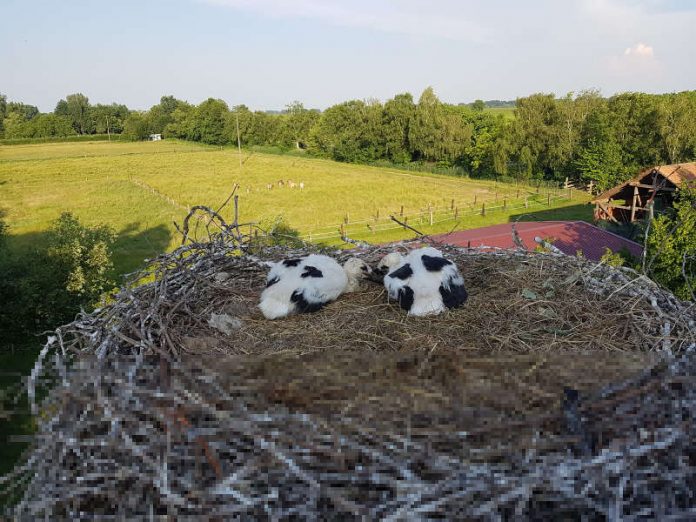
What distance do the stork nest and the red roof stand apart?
18.5 metres

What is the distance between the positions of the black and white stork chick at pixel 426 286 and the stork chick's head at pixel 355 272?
0.36 m

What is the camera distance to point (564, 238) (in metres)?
24.5

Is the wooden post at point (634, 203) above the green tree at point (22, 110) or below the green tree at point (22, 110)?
below

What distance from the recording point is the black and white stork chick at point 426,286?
3939mm

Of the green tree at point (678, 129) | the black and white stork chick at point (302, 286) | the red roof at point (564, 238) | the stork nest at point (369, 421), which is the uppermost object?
the green tree at point (678, 129)

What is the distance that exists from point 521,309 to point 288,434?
2.23 m

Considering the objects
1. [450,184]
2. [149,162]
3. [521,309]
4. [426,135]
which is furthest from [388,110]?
[521,309]

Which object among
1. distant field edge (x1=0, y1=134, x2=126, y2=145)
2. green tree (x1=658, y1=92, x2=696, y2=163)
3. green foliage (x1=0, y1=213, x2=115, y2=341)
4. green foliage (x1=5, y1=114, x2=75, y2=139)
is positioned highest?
green foliage (x1=5, y1=114, x2=75, y2=139)

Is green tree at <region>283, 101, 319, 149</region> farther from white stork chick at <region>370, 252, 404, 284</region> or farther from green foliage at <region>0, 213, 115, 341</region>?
white stork chick at <region>370, 252, 404, 284</region>

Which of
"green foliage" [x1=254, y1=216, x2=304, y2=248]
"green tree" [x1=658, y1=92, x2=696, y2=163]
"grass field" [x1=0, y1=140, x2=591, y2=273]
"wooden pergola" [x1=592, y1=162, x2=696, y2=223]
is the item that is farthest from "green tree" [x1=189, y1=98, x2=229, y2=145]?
"green foliage" [x1=254, y1=216, x2=304, y2=248]

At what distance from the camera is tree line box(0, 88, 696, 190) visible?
39969 mm

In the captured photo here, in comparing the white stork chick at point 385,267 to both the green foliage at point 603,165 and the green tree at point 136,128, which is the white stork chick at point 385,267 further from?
the green tree at point 136,128

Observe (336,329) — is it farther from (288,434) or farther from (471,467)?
(471,467)

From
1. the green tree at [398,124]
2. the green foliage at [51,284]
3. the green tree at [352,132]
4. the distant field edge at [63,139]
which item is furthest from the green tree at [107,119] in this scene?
the green foliage at [51,284]
